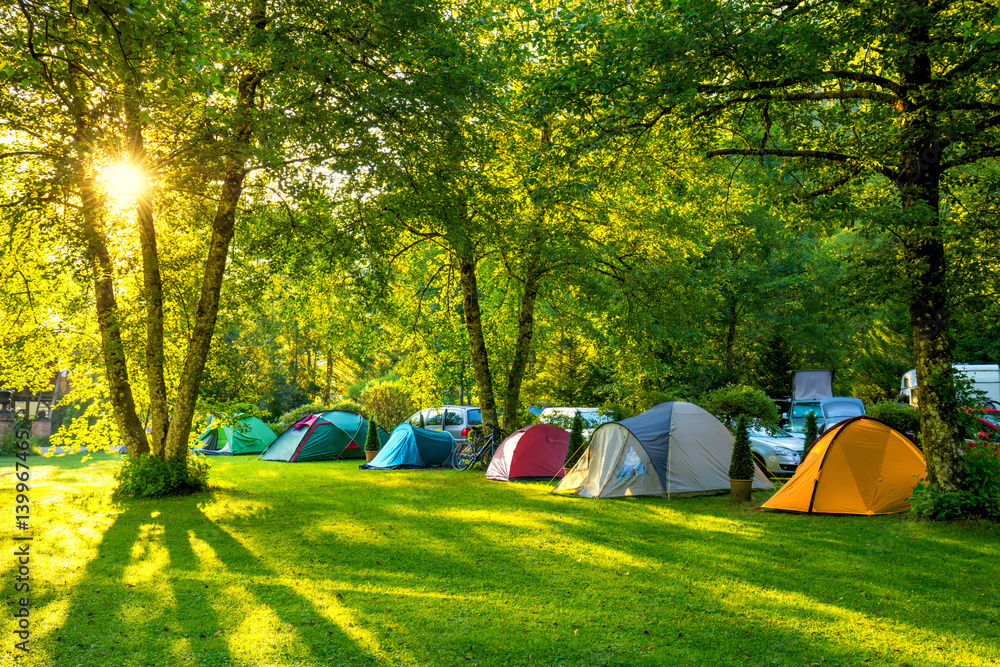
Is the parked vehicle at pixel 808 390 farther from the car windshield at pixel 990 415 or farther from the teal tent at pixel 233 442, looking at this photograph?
the teal tent at pixel 233 442

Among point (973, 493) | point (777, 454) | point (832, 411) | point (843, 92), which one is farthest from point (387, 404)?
point (973, 493)

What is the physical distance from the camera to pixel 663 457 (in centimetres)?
1281

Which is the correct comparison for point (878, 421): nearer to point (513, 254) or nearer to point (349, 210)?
point (513, 254)

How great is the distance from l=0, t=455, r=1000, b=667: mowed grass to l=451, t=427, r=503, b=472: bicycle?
21.6ft

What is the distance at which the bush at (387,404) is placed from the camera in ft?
101

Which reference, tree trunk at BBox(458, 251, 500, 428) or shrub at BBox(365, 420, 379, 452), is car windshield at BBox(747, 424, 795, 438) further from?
shrub at BBox(365, 420, 379, 452)

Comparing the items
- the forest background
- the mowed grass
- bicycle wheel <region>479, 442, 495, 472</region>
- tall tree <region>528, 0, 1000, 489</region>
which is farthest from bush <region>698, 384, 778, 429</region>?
tall tree <region>528, 0, 1000, 489</region>

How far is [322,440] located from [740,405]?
43.4 feet

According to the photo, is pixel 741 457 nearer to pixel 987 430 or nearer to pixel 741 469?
pixel 741 469

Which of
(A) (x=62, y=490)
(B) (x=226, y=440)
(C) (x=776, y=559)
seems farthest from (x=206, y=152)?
(B) (x=226, y=440)

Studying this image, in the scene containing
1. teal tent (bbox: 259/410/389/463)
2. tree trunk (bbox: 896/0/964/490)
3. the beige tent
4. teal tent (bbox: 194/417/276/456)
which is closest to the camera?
tree trunk (bbox: 896/0/964/490)

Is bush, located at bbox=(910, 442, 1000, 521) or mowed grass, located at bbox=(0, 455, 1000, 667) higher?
bush, located at bbox=(910, 442, 1000, 521)

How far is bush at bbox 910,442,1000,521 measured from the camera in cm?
916

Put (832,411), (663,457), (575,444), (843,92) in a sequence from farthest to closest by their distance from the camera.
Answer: (832,411), (575,444), (663,457), (843,92)
